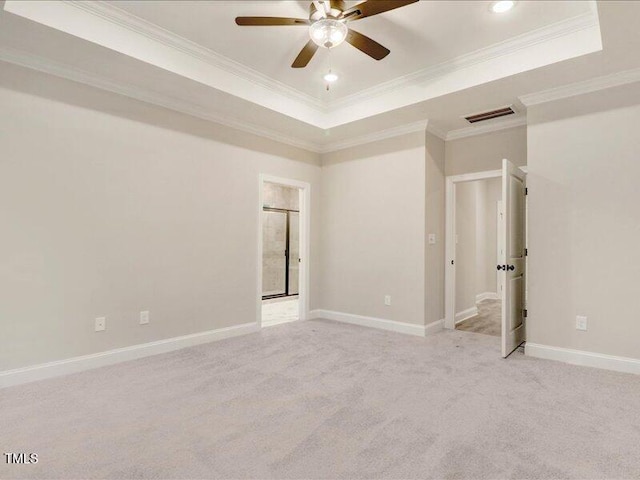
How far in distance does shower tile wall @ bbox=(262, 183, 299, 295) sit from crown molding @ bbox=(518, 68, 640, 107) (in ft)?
17.1

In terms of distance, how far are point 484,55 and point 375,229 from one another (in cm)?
240

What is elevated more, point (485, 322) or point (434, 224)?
point (434, 224)

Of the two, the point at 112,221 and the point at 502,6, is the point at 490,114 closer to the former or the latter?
the point at 502,6

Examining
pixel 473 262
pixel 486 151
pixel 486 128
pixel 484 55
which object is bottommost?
pixel 473 262

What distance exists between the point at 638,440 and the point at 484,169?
323 cm

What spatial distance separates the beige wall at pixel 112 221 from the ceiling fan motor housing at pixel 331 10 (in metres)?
2.08

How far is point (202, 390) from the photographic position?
8.95ft

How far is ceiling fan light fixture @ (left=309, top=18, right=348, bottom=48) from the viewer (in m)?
2.42

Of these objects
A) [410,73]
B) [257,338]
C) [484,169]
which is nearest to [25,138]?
[257,338]

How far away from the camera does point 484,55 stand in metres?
3.29

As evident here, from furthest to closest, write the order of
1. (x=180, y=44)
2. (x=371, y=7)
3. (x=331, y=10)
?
(x=180, y=44)
(x=331, y=10)
(x=371, y=7)

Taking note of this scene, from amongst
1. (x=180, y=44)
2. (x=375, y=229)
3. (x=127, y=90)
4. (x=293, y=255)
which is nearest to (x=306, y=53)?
(x=180, y=44)

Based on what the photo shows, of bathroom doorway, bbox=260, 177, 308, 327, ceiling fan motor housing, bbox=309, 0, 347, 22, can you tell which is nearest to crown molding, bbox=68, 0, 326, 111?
ceiling fan motor housing, bbox=309, 0, 347, 22

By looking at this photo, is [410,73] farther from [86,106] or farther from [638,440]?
[638,440]
